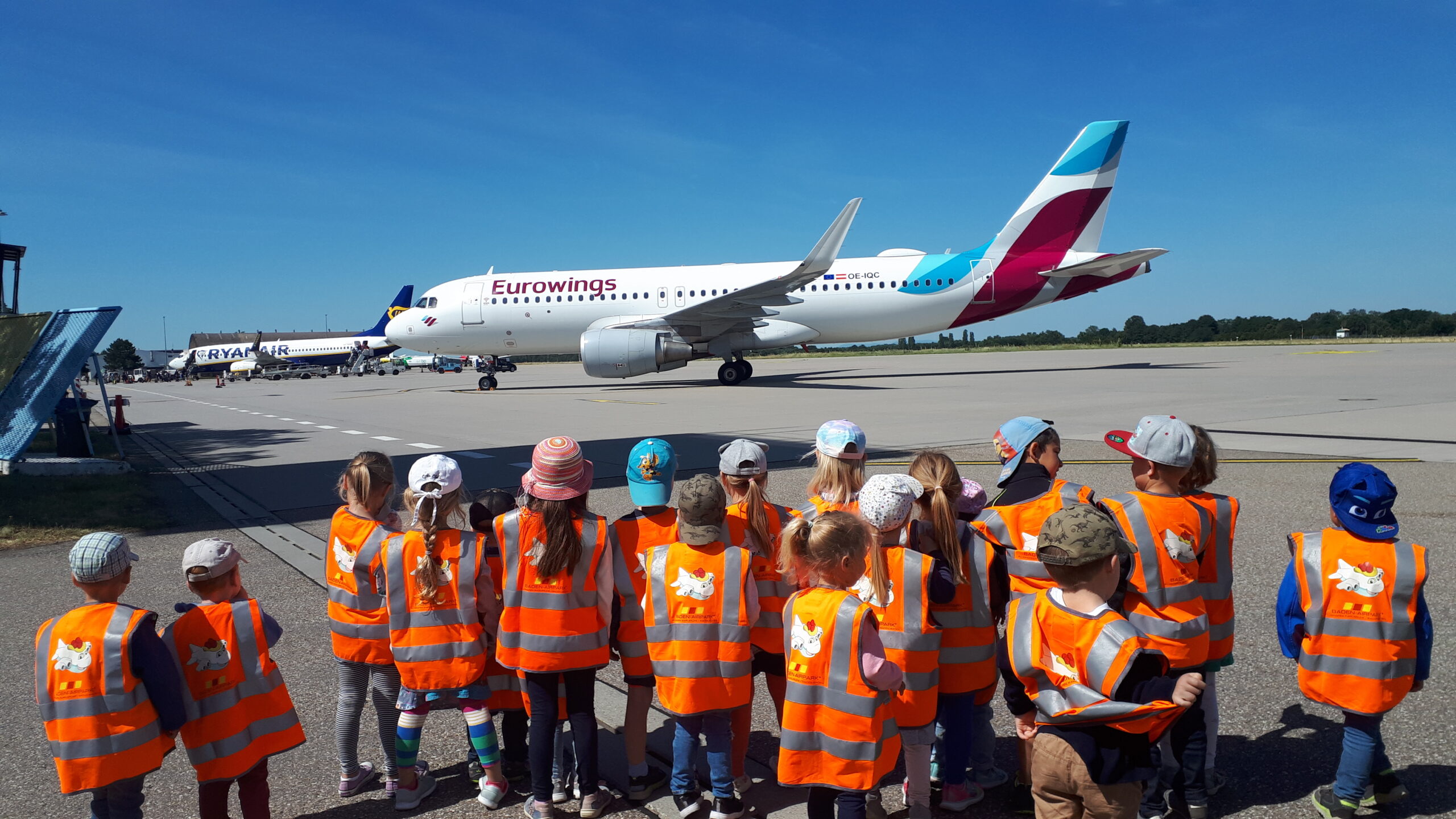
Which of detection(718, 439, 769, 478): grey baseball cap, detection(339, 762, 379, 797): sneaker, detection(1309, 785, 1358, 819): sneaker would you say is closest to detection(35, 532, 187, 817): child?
detection(339, 762, 379, 797): sneaker

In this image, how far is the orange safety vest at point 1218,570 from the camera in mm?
3162

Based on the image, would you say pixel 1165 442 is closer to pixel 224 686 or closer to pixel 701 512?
pixel 701 512

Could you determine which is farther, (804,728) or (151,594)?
(151,594)

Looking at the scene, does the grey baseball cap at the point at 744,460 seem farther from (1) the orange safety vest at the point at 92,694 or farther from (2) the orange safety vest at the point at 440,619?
(1) the orange safety vest at the point at 92,694

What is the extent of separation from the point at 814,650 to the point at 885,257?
88.4ft

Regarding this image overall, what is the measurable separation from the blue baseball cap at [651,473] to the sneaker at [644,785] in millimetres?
1015

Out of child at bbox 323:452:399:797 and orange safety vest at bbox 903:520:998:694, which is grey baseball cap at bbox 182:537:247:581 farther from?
orange safety vest at bbox 903:520:998:694

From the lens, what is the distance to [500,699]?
3.47 meters

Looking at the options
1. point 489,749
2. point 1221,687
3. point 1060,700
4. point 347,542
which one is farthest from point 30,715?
point 1221,687

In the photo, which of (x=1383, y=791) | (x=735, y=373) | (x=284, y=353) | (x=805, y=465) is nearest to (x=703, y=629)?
(x=1383, y=791)

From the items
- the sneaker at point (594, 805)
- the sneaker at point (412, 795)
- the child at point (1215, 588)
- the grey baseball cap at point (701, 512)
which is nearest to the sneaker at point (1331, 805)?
the child at point (1215, 588)

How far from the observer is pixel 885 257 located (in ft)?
93.6

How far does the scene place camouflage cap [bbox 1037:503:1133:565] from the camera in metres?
Answer: 2.27

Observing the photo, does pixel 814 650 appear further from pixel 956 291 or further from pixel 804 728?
pixel 956 291
